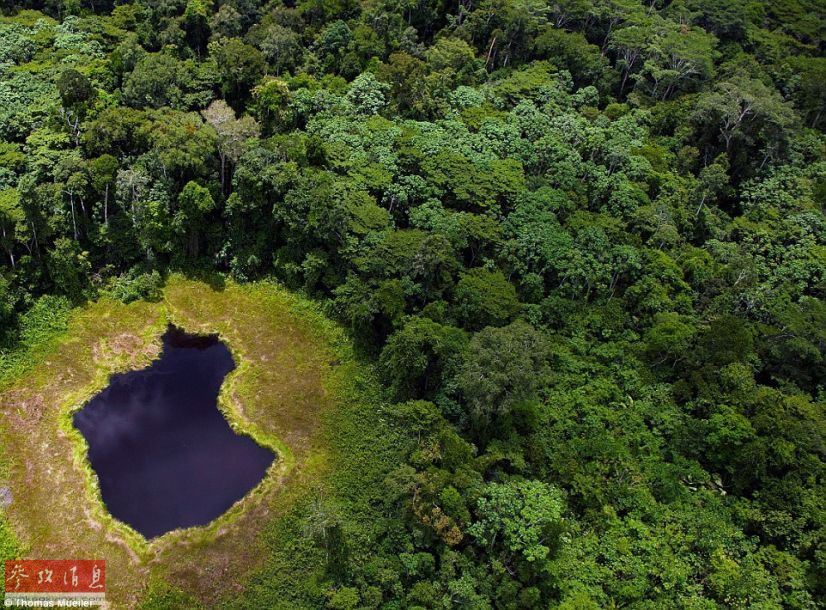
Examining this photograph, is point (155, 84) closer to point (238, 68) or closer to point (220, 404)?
point (238, 68)

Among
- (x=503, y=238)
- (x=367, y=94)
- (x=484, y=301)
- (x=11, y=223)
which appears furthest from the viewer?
(x=367, y=94)

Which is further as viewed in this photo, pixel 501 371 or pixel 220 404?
pixel 220 404

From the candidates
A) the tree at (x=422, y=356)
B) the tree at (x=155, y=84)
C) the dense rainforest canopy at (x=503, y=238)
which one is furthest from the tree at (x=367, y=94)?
the tree at (x=422, y=356)

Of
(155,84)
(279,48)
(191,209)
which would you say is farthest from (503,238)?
(155,84)

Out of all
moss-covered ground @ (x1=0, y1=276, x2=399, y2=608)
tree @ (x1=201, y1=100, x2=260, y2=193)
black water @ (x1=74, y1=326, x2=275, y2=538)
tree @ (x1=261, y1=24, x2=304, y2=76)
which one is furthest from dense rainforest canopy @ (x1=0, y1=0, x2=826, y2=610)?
black water @ (x1=74, y1=326, x2=275, y2=538)

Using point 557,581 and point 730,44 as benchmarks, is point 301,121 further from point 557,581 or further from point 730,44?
point 730,44

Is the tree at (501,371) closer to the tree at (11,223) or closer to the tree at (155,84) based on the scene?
the tree at (11,223)
